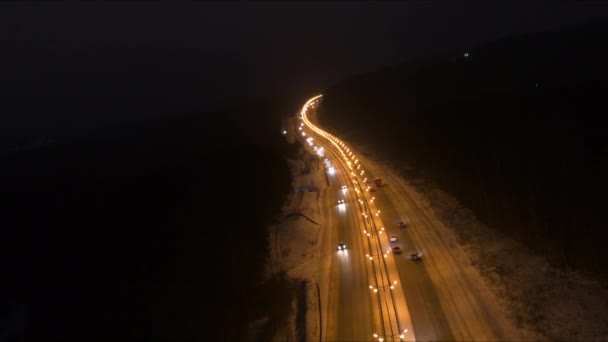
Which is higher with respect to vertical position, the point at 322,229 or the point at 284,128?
the point at 284,128

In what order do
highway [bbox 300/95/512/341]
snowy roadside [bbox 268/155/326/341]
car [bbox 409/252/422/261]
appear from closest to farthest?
highway [bbox 300/95/512/341] < snowy roadside [bbox 268/155/326/341] < car [bbox 409/252/422/261]

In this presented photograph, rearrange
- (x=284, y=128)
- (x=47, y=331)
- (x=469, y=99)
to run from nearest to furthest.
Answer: (x=47, y=331), (x=469, y=99), (x=284, y=128)

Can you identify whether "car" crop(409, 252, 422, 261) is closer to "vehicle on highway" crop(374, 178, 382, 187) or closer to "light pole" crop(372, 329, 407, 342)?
"light pole" crop(372, 329, 407, 342)

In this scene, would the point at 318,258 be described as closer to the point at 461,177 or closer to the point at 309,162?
the point at 461,177

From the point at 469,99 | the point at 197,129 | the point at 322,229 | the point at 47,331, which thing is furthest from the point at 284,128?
the point at 47,331

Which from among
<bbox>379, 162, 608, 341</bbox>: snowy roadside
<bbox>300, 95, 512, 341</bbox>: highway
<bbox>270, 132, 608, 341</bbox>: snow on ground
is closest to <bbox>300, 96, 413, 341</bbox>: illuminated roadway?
<bbox>300, 95, 512, 341</bbox>: highway

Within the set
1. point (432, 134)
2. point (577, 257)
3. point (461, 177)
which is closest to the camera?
point (577, 257)

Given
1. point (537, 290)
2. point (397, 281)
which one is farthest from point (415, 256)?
point (537, 290)
